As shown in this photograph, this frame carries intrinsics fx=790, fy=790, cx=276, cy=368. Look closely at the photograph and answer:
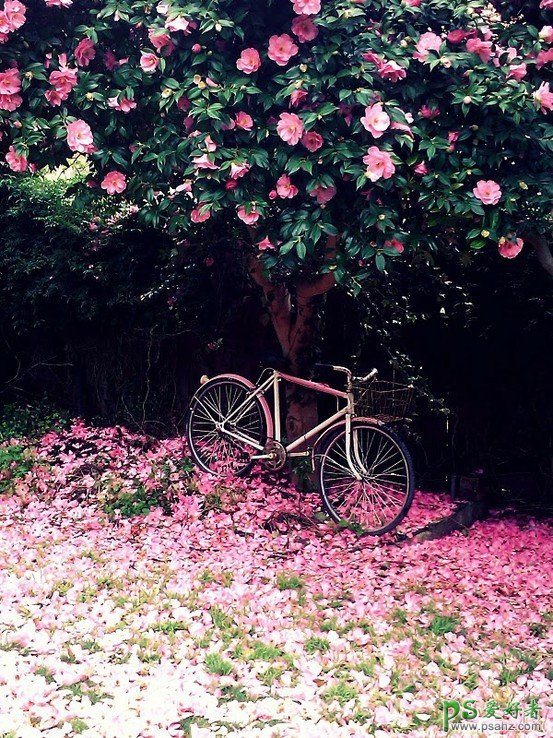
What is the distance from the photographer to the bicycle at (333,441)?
470cm

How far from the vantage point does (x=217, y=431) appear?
18.1ft

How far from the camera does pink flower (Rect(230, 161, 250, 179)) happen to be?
3662mm

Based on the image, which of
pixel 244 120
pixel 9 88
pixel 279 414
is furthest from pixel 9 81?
pixel 279 414

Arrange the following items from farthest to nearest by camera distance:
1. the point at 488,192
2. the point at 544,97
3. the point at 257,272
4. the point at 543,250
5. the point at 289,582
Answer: the point at 257,272
the point at 543,250
the point at 289,582
the point at 488,192
the point at 544,97

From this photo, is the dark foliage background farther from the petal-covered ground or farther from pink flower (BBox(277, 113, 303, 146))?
pink flower (BBox(277, 113, 303, 146))

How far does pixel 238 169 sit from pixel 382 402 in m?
1.75

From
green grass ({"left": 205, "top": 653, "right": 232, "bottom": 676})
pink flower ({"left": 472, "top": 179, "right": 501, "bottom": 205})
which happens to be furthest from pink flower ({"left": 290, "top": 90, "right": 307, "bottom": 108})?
green grass ({"left": 205, "top": 653, "right": 232, "bottom": 676})

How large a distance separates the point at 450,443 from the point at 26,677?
3.41m

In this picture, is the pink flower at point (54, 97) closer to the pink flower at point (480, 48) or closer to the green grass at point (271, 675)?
the pink flower at point (480, 48)

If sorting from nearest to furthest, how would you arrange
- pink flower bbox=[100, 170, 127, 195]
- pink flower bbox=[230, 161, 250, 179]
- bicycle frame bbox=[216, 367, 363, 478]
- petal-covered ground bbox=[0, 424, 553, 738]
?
petal-covered ground bbox=[0, 424, 553, 738]
pink flower bbox=[230, 161, 250, 179]
pink flower bbox=[100, 170, 127, 195]
bicycle frame bbox=[216, 367, 363, 478]

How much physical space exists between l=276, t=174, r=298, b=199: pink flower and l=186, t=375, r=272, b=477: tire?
1845 millimetres

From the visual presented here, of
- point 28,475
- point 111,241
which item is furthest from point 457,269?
point 28,475

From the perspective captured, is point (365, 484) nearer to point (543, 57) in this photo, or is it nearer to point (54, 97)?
point (543, 57)

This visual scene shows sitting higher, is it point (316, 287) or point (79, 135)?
point (79, 135)
